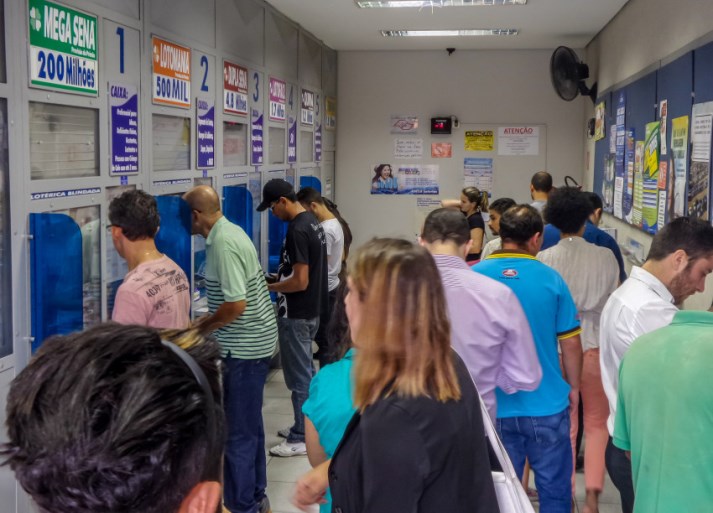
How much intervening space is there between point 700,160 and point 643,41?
2112 millimetres

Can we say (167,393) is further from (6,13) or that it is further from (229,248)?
(229,248)

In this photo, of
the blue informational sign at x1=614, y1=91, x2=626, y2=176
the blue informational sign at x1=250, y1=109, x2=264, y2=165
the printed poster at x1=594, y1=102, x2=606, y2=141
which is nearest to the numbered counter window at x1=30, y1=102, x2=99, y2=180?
the blue informational sign at x1=250, y1=109, x2=264, y2=165

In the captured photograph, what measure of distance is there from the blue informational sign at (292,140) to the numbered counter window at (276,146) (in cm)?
15

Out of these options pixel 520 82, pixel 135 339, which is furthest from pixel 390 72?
pixel 135 339

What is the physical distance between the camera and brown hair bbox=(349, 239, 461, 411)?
1.72m

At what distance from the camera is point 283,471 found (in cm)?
459

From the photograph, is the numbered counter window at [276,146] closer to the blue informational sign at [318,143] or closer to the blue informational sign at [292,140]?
the blue informational sign at [292,140]

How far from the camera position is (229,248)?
3568mm

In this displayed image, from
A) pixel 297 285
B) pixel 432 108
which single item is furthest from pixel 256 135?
pixel 432 108

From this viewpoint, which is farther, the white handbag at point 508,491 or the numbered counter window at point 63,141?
the numbered counter window at point 63,141

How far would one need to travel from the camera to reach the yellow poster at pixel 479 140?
9.36 metres

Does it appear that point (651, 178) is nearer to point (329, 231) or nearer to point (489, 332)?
point (329, 231)

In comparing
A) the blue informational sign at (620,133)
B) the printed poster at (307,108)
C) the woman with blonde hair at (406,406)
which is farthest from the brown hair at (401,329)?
the printed poster at (307,108)

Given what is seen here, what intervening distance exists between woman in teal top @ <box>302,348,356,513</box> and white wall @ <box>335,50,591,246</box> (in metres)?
7.59
